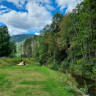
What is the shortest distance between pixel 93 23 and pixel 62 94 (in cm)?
1049

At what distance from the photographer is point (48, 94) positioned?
6504 mm

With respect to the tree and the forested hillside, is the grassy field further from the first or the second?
the tree

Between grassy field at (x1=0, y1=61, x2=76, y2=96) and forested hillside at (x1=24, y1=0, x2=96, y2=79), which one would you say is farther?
forested hillside at (x1=24, y1=0, x2=96, y2=79)

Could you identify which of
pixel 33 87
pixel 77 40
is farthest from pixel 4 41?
pixel 33 87

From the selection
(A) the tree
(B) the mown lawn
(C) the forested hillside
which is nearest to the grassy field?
(B) the mown lawn

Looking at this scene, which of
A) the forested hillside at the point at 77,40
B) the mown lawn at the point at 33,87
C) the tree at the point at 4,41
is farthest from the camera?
the tree at the point at 4,41

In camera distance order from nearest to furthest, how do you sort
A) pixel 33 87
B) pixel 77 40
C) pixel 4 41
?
pixel 33 87
pixel 77 40
pixel 4 41

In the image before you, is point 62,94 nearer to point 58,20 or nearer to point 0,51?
point 58,20

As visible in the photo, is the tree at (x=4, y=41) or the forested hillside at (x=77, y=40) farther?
the tree at (x=4, y=41)

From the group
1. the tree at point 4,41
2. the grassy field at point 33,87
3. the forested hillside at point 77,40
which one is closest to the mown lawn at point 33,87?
the grassy field at point 33,87

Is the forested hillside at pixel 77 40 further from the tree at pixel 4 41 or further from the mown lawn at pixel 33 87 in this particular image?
the tree at pixel 4 41

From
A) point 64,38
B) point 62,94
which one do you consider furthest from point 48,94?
point 64,38

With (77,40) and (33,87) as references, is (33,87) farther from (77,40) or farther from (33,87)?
(77,40)

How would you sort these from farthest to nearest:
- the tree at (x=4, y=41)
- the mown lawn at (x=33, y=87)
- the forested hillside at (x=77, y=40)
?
1. the tree at (x=4, y=41)
2. the forested hillside at (x=77, y=40)
3. the mown lawn at (x=33, y=87)
